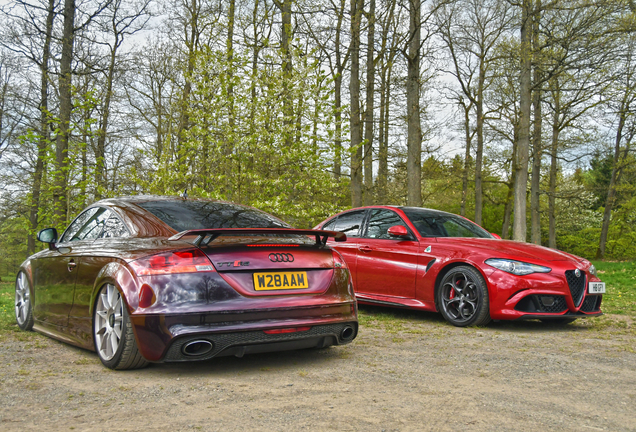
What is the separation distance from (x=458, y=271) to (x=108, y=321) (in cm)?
401

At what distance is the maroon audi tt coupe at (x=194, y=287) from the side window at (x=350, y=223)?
3.25 meters

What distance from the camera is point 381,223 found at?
7.89m

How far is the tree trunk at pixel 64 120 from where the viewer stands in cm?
1471

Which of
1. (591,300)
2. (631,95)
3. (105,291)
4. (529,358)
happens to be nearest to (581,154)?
(631,95)

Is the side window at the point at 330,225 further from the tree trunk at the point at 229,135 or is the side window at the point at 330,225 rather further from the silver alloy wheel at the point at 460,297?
the tree trunk at the point at 229,135

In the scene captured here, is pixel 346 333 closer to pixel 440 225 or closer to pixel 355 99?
pixel 440 225

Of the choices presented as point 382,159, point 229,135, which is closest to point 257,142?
point 229,135

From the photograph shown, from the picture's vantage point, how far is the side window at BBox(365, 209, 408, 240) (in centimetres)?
774

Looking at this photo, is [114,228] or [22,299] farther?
[22,299]

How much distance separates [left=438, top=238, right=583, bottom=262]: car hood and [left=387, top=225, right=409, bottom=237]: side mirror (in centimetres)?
53

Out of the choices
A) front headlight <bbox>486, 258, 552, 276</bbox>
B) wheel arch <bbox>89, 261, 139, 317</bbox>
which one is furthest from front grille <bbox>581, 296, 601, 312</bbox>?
wheel arch <bbox>89, 261, 139, 317</bbox>

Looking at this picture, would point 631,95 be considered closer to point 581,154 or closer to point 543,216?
point 581,154

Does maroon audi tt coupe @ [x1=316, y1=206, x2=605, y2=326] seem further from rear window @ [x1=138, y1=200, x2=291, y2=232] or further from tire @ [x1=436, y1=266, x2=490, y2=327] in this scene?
rear window @ [x1=138, y1=200, x2=291, y2=232]

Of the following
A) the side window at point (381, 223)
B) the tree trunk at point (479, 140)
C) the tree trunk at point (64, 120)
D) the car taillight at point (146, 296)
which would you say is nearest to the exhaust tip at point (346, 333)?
the car taillight at point (146, 296)
